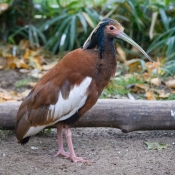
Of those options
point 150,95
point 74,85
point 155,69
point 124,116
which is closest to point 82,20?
point 155,69

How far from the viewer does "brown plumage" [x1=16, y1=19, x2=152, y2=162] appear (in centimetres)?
405

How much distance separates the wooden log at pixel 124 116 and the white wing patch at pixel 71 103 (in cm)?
56

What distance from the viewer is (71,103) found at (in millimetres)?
4062

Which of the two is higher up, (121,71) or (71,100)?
(71,100)

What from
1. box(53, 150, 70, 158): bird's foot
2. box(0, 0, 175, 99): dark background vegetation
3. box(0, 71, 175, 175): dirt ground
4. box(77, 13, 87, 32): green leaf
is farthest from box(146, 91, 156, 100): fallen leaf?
box(77, 13, 87, 32): green leaf

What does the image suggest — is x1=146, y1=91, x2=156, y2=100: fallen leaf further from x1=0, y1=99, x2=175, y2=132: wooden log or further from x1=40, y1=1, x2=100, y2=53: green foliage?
x1=40, y1=1, x2=100, y2=53: green foliage

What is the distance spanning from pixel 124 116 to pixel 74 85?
81 centimetres

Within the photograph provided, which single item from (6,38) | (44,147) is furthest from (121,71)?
(44,147)

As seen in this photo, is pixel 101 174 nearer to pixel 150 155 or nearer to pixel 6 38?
pixel 150 155

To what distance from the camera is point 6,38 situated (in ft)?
27.8

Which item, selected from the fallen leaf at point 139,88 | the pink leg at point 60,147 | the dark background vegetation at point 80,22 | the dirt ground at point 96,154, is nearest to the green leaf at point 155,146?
the dirt ground at point 96,154

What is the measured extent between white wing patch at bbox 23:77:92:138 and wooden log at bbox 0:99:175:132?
0.56 metres

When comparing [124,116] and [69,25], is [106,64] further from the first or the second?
[69,25]

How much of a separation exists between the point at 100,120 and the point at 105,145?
26 centimetres
